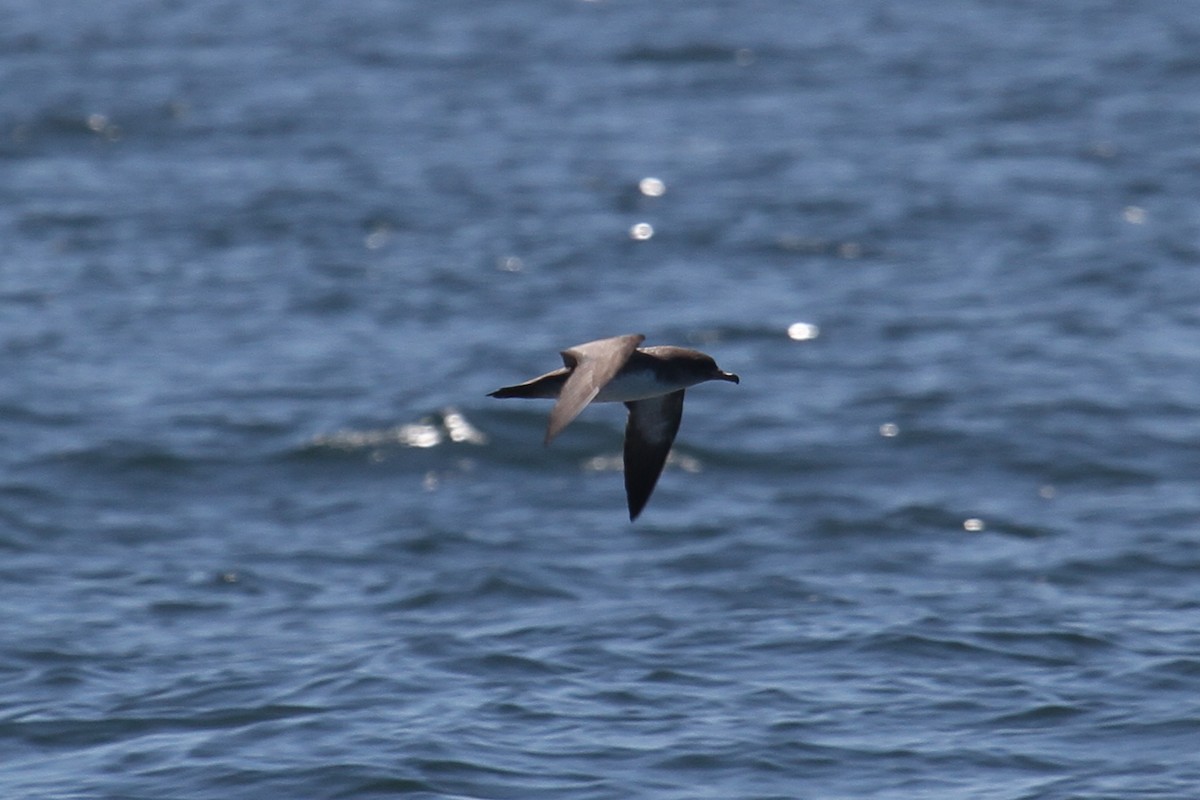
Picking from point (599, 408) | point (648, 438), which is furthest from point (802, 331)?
point (648, 438)

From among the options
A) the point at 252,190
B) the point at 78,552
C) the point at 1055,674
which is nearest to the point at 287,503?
the point at 78,552

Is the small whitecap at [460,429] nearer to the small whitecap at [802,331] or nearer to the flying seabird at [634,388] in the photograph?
the small whitecap at [802,331]

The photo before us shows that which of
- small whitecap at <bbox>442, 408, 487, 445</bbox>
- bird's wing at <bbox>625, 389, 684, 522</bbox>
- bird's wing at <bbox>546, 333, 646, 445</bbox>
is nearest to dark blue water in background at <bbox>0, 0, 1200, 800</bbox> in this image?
small whitecap at <bbox>442, 408, 487, 445</bbox>

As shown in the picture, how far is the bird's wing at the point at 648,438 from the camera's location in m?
9.05

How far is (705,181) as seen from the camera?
845 inches

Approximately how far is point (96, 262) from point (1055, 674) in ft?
39.1

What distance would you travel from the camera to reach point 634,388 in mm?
8172

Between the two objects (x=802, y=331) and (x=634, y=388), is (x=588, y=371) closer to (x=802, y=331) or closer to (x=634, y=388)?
(x=634, y=388)

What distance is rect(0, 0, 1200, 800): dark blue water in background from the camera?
9867 mm

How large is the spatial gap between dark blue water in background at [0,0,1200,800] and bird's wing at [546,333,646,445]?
2220 millimetres

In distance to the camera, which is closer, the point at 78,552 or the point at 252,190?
the point at 78,552

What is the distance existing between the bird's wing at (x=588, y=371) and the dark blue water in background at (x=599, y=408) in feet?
7.28

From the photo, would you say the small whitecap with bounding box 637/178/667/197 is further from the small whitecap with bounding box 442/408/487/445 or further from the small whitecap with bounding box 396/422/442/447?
the small whitecap with bounding box 396/422/442/447

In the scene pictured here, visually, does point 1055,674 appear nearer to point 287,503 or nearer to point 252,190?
point 287,503
